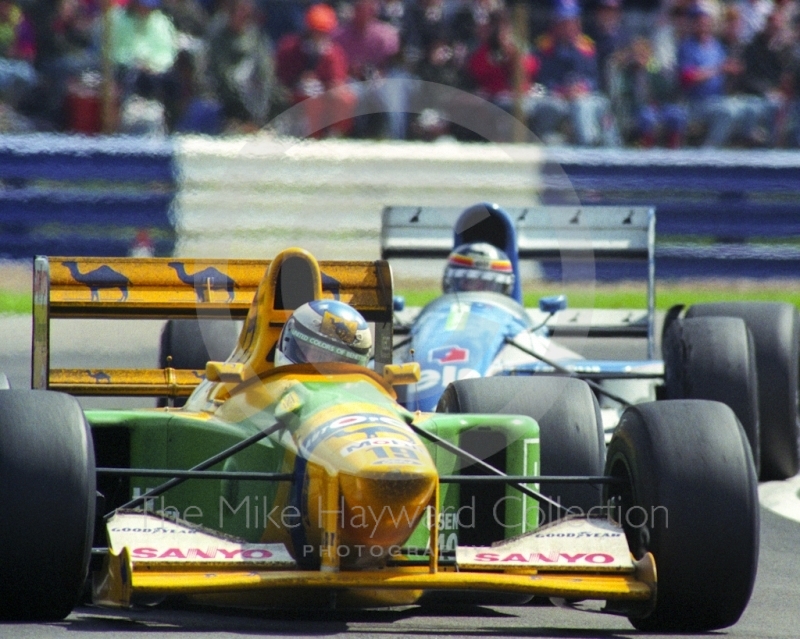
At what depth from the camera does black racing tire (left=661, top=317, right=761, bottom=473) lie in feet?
29.6

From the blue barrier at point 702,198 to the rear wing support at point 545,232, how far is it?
14.7ft

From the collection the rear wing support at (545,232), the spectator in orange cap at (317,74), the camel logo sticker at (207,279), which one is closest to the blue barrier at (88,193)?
the spectator in orange cap at (317,74)

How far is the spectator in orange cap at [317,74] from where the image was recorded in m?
15.4

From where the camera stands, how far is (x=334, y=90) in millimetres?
15555

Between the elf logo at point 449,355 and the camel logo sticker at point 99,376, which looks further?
the elf logo at point 449,355

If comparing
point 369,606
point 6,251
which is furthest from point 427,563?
point 6,251

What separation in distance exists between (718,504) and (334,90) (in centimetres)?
1055

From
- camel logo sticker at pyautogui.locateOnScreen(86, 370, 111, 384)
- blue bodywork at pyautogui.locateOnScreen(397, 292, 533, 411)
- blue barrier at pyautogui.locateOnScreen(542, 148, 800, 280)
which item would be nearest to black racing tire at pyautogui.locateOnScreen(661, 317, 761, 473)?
blue bodywork at pyautogui.locateOnScreen(397, 292, 533, 411)

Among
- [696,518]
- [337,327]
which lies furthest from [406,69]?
[696,518]

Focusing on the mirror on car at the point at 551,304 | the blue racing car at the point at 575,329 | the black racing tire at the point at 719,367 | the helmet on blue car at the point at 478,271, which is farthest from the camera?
the helmet on blue car at the point at 478,271

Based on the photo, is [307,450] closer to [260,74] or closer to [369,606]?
[369,606]

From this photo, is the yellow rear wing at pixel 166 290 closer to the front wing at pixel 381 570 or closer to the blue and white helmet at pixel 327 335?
the blue and white helmet at pixel 327 335

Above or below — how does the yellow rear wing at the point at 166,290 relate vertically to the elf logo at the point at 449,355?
above

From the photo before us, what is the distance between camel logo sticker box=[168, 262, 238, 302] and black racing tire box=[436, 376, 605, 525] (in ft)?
4.91
